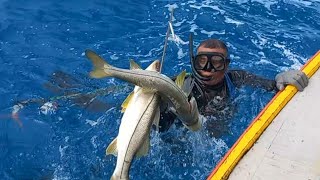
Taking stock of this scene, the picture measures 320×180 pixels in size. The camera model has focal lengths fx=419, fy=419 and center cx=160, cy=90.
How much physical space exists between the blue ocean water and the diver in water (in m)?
0.27

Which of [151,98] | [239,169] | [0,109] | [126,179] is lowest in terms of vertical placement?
[0,109]

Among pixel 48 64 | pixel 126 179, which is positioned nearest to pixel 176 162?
pixel 126 179

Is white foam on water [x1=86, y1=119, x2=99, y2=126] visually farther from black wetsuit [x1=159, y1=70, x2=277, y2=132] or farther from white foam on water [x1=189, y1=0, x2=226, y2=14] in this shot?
white foam on water [x1=189, y1=0, x2=226, y2=14]

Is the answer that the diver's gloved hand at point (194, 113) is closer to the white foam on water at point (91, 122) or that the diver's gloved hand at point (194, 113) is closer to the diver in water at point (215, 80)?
the diver in water at point (215, 80)

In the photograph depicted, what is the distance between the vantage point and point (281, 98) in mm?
5016

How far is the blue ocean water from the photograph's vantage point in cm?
550

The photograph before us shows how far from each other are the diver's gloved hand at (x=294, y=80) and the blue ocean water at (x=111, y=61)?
32.4 inches

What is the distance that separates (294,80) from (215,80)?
0.98m

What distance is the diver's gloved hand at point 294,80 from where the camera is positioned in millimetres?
5211

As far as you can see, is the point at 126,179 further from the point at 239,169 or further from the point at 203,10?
the point at 203,10

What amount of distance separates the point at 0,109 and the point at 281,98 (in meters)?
4.16

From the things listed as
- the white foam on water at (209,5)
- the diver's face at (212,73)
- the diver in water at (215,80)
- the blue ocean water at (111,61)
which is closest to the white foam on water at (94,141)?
the blue ocean water at (111,61)

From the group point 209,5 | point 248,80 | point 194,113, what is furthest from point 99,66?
point 209,5

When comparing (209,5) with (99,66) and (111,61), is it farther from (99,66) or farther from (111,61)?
(99,66)
